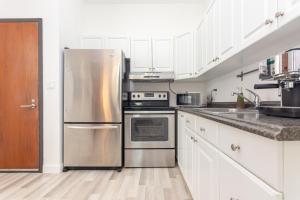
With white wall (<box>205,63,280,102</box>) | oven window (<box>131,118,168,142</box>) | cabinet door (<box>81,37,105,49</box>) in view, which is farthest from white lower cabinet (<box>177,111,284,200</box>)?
cabinet door (<box>81,37,105,49</box>)

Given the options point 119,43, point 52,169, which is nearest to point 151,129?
point 52,169

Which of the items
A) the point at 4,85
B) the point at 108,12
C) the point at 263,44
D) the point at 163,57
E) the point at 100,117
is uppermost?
the point at 108,12

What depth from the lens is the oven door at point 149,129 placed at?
11.3 feet

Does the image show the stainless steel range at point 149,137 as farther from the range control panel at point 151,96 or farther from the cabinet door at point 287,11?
the cabinet door at point 287,11

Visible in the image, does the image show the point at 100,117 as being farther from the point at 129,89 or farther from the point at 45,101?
the point at 129,89

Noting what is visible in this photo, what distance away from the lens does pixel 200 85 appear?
4262mm

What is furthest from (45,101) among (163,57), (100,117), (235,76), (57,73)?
(235,76)

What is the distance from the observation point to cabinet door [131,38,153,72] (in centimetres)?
403

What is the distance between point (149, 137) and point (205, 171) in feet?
6.42

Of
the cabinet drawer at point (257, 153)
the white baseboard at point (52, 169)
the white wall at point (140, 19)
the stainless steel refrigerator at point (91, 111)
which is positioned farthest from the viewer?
the white wall at point (140, 19)

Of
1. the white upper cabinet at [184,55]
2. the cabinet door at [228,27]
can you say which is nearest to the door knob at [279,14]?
the cabinet door at [228,27]

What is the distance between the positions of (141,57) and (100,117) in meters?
1.27

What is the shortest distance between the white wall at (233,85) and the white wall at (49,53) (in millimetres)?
2167

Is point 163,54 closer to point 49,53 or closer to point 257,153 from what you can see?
point 49,53
